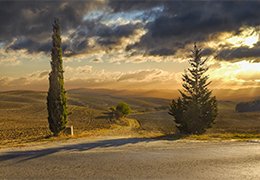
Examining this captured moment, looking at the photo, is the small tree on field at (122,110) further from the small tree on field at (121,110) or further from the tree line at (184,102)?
the tree line at (184,102)

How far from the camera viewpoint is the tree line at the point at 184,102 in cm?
3494

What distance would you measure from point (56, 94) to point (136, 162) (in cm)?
1950

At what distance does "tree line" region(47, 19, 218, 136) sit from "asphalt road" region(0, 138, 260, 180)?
1262 cm

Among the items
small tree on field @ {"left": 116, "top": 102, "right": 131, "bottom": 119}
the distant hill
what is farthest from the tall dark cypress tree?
the distant hill

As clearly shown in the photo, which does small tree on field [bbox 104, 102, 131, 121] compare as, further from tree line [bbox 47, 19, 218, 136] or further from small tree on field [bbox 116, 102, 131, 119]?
tree line [bbox 47, 19, 218, 136]

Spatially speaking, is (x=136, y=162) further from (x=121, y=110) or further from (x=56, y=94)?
(x=121, y=110)

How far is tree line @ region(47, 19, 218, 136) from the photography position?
34938 mm

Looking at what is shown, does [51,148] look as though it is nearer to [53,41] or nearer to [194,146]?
[194,146]

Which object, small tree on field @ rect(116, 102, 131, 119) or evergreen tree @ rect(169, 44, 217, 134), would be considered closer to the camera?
evergreen tree @ rect(169, 44, 217, 134)

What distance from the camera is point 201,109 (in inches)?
1496

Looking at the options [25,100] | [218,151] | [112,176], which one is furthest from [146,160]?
[25,100]

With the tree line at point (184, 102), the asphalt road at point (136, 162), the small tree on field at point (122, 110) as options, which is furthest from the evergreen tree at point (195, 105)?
the small tree on field at point (122, 110)

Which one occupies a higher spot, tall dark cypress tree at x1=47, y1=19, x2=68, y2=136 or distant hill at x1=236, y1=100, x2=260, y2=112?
tall dark cypress tree at x1=47, y1=19, x2=68, y2=136

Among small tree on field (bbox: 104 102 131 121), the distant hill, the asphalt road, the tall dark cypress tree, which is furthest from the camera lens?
the distant hill
